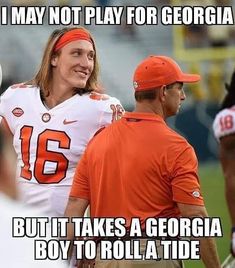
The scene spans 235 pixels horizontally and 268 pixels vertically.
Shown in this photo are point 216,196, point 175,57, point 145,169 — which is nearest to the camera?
point 145,169

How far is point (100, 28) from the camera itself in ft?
22.6

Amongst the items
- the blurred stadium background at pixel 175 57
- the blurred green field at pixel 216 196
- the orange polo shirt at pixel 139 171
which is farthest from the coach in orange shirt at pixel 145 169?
the blurred stadium background at pixel 175 57

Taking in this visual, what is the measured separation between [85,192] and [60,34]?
2.05ft

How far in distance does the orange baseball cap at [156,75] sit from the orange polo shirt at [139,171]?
98 millimetres

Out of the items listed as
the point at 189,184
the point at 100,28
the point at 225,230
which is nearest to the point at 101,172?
the point at 189,184

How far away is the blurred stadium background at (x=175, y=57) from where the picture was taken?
6.79 metres

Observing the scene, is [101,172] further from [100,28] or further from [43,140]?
[100,28]

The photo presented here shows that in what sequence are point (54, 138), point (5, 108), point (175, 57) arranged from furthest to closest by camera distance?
1. point (175, 57)
2. point (5, 108)
3. point (54, 138)

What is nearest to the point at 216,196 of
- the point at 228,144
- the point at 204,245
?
the point at 228,144

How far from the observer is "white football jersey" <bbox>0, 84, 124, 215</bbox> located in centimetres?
283

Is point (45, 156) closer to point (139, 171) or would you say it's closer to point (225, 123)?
point (139, 171)

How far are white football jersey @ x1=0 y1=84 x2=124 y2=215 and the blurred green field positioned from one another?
211 centimetres

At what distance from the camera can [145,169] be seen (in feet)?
8.04

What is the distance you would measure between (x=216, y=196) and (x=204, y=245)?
147 inches
